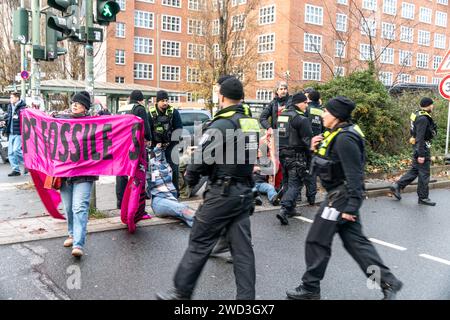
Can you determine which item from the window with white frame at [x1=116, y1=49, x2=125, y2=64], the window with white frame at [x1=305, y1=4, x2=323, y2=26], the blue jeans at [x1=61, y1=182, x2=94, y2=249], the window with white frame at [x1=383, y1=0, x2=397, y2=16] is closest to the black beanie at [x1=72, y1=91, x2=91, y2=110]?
the blue jeans at [x1=61, y1=182, x2=94, y2=249]

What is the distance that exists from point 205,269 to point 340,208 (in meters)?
1.66

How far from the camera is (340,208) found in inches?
169

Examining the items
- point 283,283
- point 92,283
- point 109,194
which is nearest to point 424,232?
point 283,283

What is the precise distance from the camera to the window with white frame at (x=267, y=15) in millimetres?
52531

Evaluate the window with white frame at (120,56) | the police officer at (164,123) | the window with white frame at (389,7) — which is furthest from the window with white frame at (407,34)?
the window with white frame at (120,56)

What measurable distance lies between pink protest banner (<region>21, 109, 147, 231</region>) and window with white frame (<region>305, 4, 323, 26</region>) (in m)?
48.5

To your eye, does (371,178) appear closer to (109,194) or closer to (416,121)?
(416,121)

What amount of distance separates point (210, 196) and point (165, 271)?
4.46 feet

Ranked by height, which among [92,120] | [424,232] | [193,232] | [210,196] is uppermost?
[92,120]

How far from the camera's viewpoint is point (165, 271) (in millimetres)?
5043

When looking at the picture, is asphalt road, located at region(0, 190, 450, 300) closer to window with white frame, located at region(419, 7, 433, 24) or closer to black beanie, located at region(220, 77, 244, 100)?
black beanie, located at region(220, 77, 244, 100)

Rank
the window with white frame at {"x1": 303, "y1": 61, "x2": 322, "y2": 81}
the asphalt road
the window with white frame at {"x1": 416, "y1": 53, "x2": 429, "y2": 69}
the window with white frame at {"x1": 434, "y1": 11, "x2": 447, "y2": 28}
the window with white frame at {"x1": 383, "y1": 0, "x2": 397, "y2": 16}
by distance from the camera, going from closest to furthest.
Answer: the asphalt road → the window with white frame at {"x1": 303, "y1": 61, "x2": 322, "y2": 81} → the window with white frame at {"x1": 383, "y1": 0, "x2": 397, "y2": 16} → the window with white frame at {"x1": 416, "y1": 53, "x2": 429, "y2": 69} → the window with white frame at {"x1": 434, "y1": 11, "x2": 447, "y2": 28}

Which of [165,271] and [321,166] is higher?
[321,166]

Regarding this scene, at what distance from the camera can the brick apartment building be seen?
5000 centimetres
